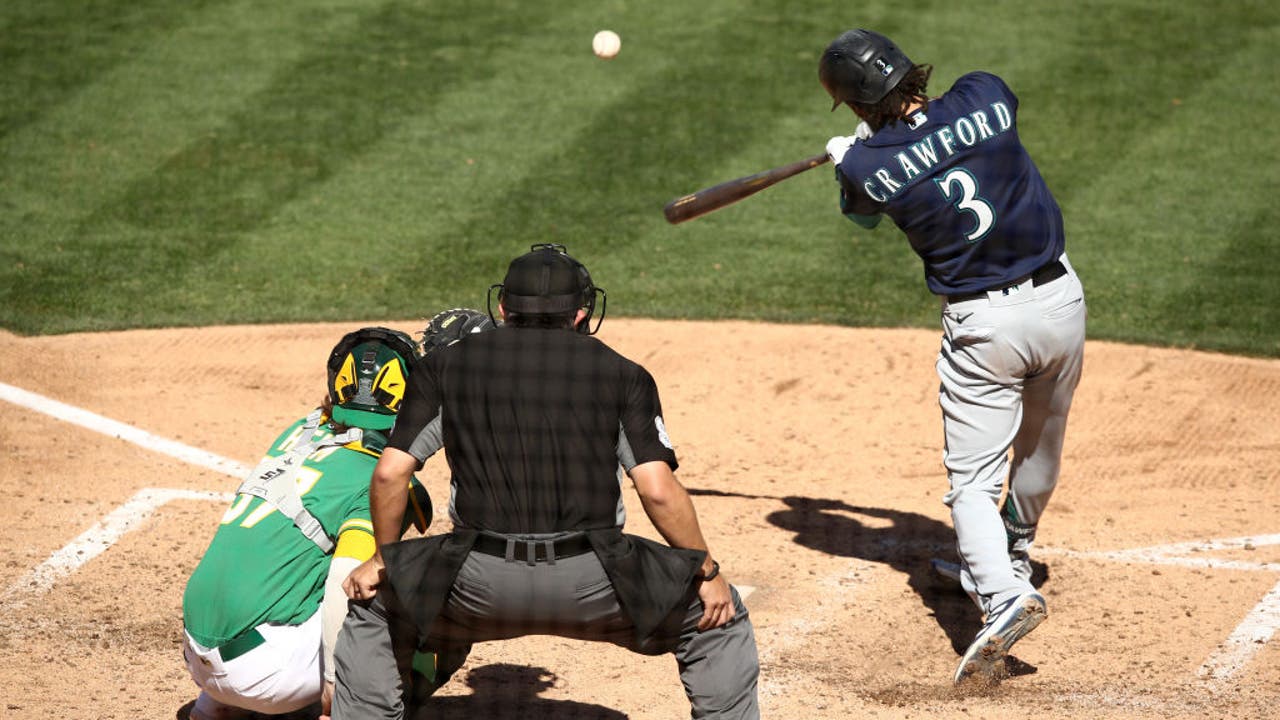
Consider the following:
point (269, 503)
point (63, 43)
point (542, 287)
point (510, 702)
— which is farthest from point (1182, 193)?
point (63, 43)

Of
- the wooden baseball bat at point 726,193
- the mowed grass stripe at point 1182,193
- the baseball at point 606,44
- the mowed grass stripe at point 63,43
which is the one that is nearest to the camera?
the wooden baseball bat at point 726,193

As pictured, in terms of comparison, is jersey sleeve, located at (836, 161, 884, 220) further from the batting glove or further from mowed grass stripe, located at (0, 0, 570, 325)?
mowed grass stripe, located at (0, 0, 570, 325)

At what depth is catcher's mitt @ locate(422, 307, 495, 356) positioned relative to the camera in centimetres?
482

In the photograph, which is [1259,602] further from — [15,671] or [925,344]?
[15,671]

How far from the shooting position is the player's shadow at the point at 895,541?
5688 millimetres

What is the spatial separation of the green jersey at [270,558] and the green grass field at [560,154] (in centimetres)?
462

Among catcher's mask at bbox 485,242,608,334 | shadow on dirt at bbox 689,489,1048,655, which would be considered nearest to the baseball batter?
shadow on dirt at bbox 689,489,1048,655

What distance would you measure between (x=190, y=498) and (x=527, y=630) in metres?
3.37

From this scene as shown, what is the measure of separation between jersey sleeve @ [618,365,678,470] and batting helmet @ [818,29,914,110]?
1.63 meters

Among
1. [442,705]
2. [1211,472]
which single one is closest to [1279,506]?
[1211,472]

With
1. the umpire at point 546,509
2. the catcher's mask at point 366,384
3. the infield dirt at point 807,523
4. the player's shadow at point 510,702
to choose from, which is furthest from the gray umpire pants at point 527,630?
the infield dirt at point 807,523

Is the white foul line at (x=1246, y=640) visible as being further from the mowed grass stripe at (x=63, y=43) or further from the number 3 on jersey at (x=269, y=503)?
the mowed grass stripe at (x=63, y=43)

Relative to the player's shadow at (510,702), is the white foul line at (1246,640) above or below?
below

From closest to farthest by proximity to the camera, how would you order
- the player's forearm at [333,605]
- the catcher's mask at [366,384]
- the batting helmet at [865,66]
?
the player's forearm at [333,605], the catcher's mask at [366,384], the batting helmet at [865,66]
